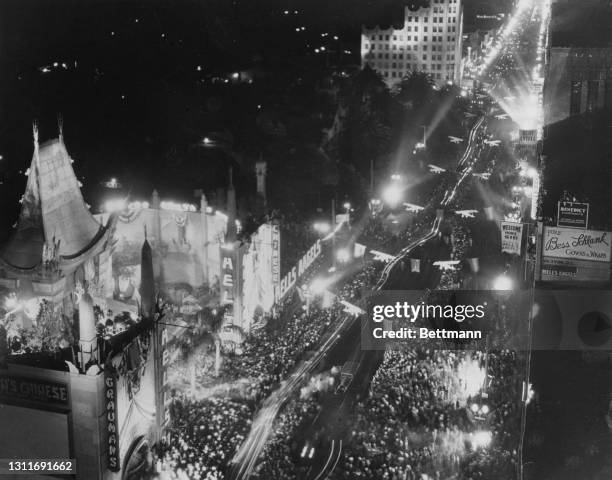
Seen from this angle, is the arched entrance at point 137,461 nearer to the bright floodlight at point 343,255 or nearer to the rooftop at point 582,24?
the rooftop at point 582,24

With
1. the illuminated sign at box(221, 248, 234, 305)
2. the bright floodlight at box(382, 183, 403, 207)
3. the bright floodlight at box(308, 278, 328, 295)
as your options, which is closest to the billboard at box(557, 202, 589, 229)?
the illuminated sign at box(221, 248, 234, 305)

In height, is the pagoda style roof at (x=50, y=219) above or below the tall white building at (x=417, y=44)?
below

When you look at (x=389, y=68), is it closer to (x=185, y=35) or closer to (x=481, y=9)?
(x=185, y=35)

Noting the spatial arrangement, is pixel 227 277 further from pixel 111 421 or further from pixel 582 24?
pixel 582 24

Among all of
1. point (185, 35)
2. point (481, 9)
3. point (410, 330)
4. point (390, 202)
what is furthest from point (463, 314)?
point (481, 9)

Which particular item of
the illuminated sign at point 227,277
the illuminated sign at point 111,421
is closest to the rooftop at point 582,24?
the illuminated sign at point 227,277

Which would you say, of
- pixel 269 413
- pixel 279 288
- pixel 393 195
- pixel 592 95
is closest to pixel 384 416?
pixel 269 413

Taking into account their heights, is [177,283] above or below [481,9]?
below
